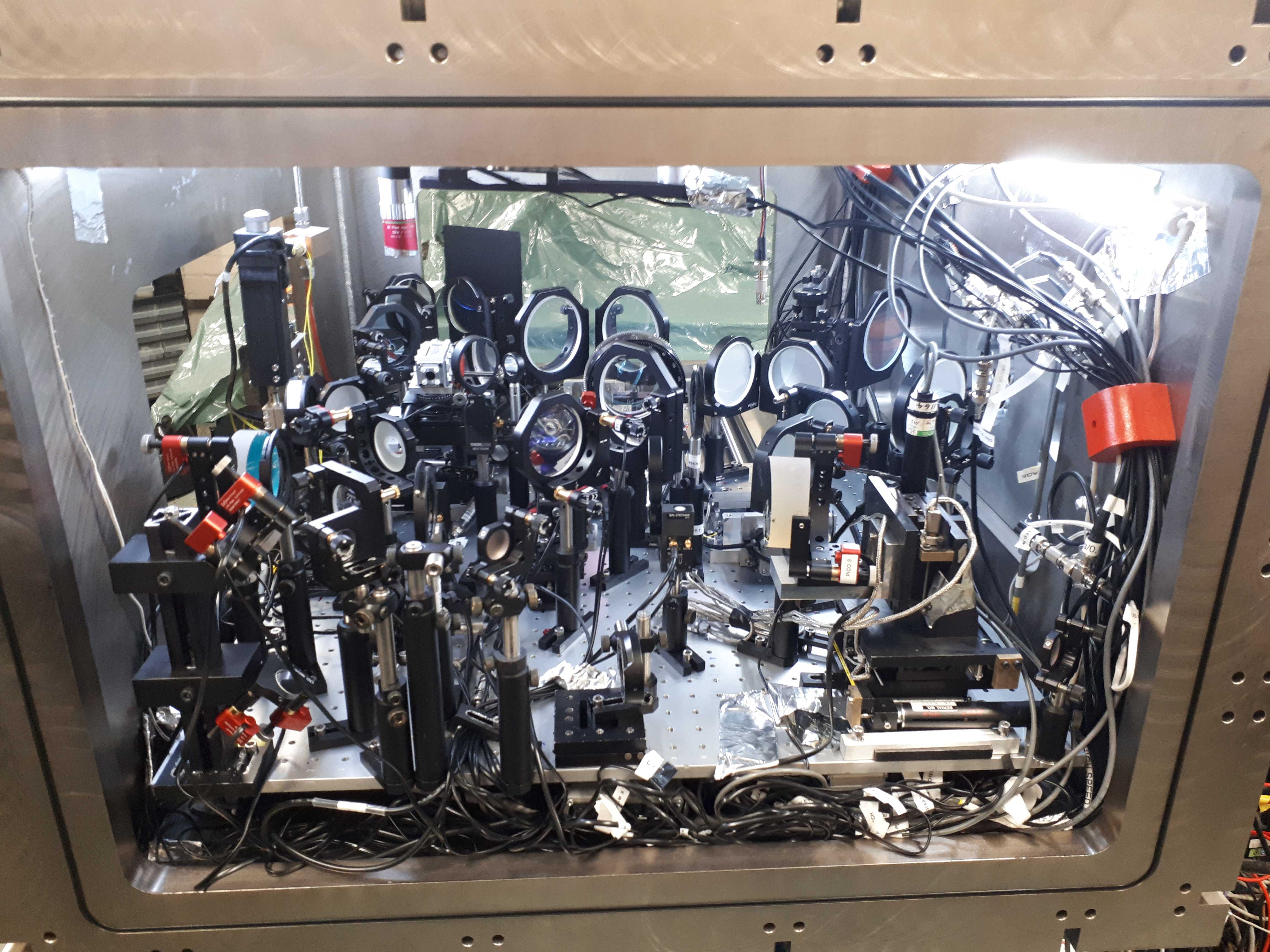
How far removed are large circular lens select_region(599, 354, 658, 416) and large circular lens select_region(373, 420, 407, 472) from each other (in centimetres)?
40

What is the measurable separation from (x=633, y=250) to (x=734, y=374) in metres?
1.19

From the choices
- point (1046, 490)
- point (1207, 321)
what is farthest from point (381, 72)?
point (1046, 490)

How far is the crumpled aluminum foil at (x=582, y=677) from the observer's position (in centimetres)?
147

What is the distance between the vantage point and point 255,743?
1.29m

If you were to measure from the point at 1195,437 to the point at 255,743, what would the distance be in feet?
4.20

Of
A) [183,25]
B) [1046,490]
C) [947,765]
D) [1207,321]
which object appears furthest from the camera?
[1046,490]

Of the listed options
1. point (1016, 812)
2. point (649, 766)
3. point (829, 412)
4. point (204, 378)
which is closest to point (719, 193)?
point (829, 412)

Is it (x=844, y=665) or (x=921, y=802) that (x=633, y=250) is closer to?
(x=844, y=665)

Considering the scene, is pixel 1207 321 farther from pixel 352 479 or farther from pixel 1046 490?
Result: pixel 352 479

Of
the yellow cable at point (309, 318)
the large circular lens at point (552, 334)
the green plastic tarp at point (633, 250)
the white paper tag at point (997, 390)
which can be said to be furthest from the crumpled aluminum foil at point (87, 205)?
the green plastic tarp at point (633, 250)

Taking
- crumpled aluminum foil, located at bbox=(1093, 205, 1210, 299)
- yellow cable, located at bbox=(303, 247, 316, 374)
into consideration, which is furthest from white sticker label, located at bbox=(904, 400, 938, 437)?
yellow cable, located at bbox=(303, 247, 316, 374)

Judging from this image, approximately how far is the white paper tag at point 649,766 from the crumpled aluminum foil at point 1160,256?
0.90 meters

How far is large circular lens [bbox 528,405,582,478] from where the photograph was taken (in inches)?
66.2

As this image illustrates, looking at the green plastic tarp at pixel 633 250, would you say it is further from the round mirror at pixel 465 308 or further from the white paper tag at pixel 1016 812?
the white paper tag at pixel 1016 812
